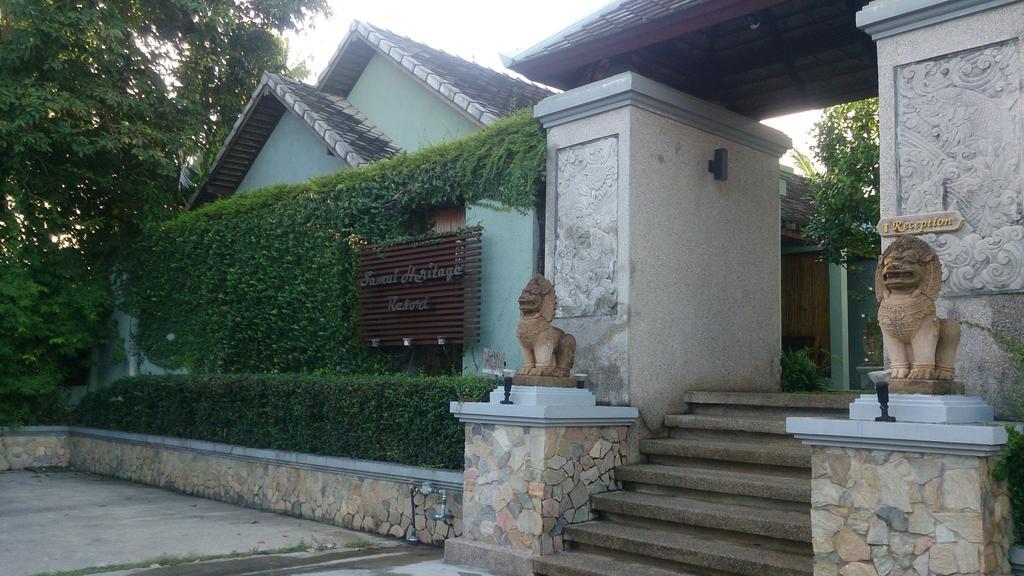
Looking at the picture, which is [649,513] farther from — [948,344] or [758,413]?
[948,344]

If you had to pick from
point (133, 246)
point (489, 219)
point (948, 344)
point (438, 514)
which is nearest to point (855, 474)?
point (948, 344)

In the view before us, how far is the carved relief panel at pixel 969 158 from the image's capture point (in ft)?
17.9

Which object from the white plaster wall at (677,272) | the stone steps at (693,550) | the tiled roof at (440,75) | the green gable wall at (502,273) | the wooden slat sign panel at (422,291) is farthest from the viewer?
the tiled roof at (440,75)

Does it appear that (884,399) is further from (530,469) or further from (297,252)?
Answer: (297,252)

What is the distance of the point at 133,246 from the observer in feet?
46.8

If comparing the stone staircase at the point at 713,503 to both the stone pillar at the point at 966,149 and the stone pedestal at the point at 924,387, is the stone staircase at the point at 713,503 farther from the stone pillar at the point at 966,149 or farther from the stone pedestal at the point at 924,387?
the stone pillar at the point at 966,149

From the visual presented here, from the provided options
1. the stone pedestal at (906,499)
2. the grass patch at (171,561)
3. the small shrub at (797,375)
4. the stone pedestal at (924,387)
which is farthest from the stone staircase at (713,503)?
the grass patch at (171,561)

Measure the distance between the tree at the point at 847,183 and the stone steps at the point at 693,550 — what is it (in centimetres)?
706

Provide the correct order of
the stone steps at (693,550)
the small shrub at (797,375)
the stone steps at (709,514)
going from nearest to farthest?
1. the stone steps at (693,550)
2. the stone steps at (709,514)
3. the small shrub at (797,375)

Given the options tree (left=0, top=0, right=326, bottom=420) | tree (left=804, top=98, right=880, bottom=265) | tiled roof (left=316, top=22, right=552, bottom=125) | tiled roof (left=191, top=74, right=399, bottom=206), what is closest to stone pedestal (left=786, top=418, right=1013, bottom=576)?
tree (left=804, top=98, right=880, bottom=265)

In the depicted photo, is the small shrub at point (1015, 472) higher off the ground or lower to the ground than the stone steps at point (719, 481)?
higher

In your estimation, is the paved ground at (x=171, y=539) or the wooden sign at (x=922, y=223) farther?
the paved ground at (x=171, y=539)

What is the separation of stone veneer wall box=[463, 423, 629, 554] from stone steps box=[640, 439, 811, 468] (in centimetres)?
33

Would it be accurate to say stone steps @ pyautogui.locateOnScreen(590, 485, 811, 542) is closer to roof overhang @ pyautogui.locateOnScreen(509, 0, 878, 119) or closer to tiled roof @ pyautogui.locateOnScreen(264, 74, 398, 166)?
roof overhang @ pyautogui.locateOnScreen(509, 0, 878, 119)
